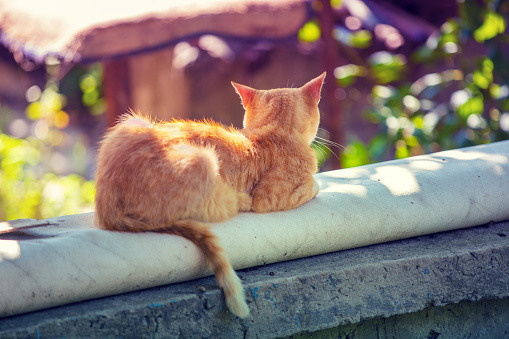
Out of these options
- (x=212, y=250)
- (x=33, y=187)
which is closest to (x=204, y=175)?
(x=212, y=250)

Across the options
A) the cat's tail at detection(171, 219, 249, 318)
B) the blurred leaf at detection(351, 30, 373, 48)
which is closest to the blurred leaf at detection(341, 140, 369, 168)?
the blurred leaf at detection(351, 30, 373, 48)

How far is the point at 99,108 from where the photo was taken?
851 cm

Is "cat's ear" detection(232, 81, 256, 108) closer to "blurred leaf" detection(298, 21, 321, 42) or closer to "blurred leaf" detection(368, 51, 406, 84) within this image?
"blurred leaf" detection(368, 51, 406, 84)

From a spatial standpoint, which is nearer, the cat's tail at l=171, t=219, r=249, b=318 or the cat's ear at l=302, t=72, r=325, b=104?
the cat's tail at l=171, t=219, r=249, b=318

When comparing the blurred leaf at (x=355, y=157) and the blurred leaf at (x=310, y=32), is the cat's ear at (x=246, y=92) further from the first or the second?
the blurred leaf at (x=310, y=32)

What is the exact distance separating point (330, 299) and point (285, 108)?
95 cm

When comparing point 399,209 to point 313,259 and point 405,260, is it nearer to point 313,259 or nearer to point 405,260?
point 405,260

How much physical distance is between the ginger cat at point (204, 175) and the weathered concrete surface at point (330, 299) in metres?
0.13

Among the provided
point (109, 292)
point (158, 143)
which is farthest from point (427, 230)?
point (109, 292)

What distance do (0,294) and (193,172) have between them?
2.42 ft

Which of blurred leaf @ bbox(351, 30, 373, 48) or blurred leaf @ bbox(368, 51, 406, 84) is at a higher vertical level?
blurred leaf @ bbox(351, 30, 373, 48)

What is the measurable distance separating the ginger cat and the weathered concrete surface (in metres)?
0.13

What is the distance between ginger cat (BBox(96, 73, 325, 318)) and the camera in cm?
179

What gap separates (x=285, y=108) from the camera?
2.35m
